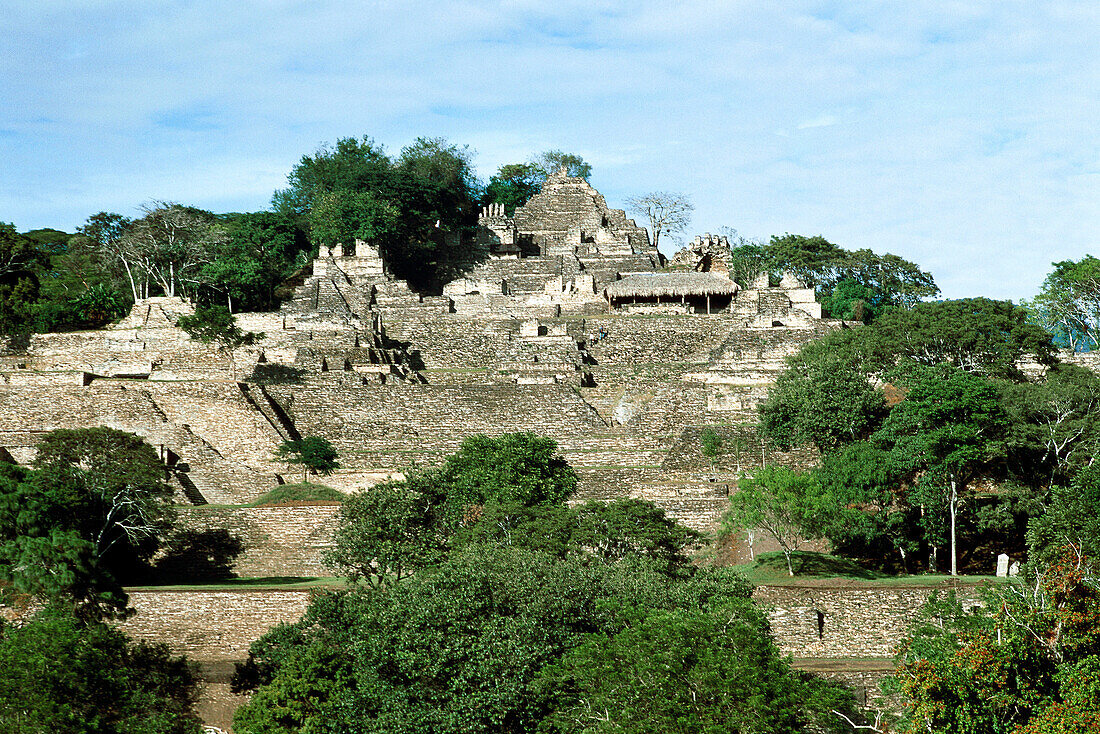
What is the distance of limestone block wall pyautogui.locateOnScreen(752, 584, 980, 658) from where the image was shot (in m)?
28.2

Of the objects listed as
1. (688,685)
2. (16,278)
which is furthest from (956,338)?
(16,278)

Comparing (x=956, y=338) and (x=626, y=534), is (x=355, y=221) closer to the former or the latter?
(x=956, y=338)

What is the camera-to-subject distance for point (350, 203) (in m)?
62.2

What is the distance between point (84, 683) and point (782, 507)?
15.6 metres

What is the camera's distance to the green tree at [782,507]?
3212cm

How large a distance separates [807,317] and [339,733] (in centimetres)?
3216

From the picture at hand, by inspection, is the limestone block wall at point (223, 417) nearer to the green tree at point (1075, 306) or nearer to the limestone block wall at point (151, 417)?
the limestone block wall at point (151, 417)

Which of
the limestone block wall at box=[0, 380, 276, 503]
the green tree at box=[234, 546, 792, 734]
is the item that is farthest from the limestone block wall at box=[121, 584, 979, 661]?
the limestone block wall at box=[0, 380, 276, 503]

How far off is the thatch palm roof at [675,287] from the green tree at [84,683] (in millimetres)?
30773

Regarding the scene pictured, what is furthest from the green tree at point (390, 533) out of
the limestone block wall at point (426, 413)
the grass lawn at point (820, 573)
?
the limestone block wall at point (426, 413)

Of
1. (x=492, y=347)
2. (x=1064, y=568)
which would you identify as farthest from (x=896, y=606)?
(x=492, y=347)

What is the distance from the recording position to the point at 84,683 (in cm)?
2523

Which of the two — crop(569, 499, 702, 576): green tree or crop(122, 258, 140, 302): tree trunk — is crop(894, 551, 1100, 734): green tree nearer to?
crop(569, 499, 702, 576): green tree

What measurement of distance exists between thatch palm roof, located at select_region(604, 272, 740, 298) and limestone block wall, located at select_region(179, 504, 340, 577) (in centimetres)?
2335
